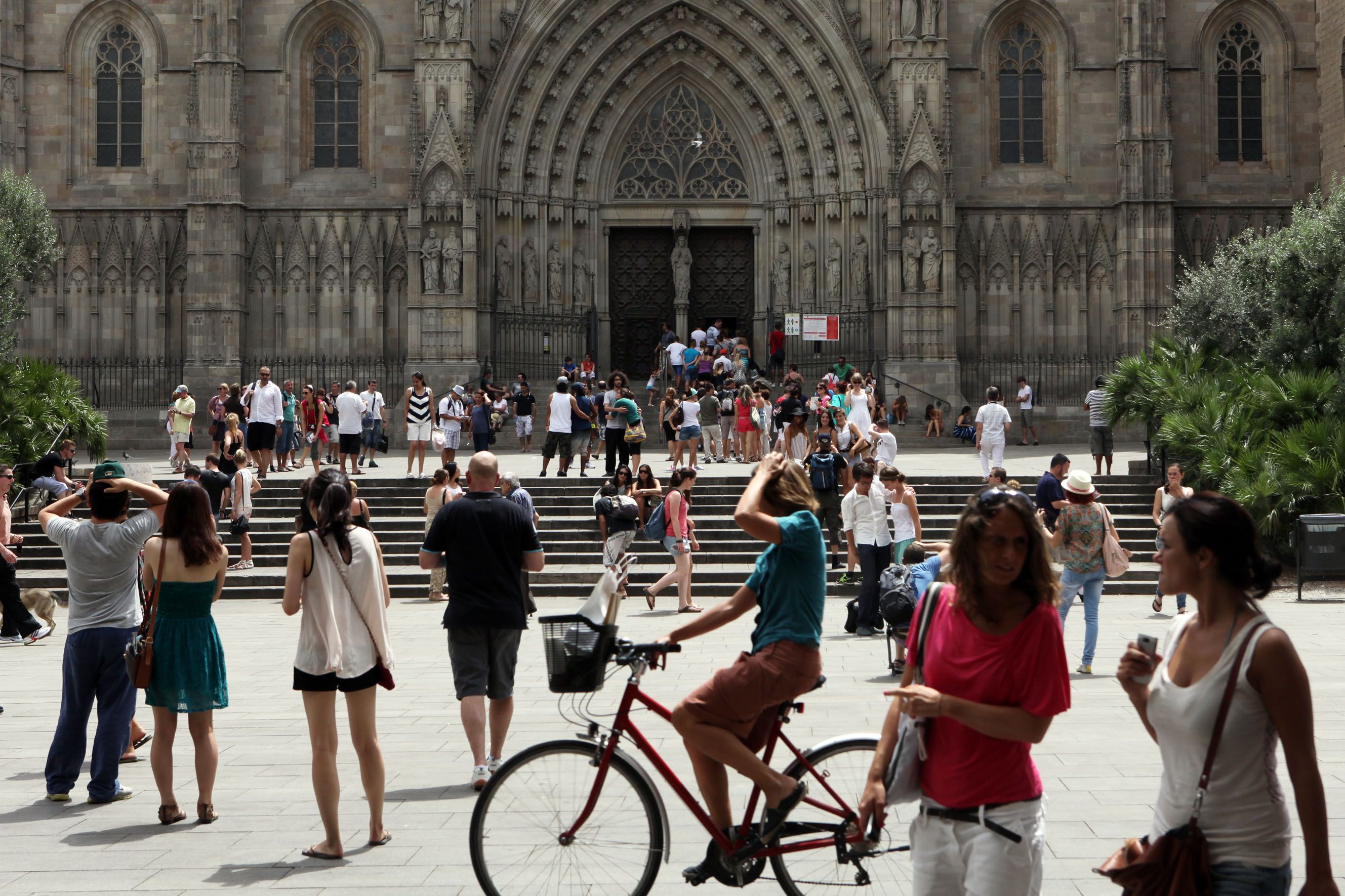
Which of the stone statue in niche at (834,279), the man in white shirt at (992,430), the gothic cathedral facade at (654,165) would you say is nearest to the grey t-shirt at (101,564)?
the man in white shirt at (992,430)

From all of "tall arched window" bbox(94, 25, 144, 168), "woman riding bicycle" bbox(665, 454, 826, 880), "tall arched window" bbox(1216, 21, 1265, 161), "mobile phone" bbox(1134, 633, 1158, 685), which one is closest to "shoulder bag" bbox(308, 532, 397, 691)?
"woman riding bicycle" bbox(665, 454, 826, 880)

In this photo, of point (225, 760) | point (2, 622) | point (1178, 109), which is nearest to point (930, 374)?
point (1178, 109)

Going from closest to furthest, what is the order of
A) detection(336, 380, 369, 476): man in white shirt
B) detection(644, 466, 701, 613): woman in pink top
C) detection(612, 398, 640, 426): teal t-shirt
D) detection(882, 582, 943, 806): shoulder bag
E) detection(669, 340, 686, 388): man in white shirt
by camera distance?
1. detection(882, 582, 943, 806): shoulder bag
2. detection(644, 466, 701, 613): woman in pink top
3. detection(612, 398, 640, 426): teal t-shirt
4. detection(336, 380, 369, 476): man in white shirt
5. detection(669, 340, 686, 388): man in white shirt

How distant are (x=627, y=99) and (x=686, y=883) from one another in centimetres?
2929

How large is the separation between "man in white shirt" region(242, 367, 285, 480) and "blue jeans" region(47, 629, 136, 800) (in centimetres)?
1495

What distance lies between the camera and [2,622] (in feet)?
45.8

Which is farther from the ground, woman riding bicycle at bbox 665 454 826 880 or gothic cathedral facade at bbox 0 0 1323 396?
gothic cathedral facade at bbox 0 0 1323 396

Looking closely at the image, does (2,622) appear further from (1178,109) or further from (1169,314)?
(1178,109)

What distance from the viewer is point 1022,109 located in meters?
33.2

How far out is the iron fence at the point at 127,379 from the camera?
32500mm

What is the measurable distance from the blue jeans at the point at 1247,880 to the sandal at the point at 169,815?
16.4ft

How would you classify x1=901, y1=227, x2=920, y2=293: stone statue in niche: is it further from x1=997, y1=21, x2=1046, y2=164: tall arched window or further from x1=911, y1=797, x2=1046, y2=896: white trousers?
x1=911, y1=797, x2=1046, y2=896: white trousers

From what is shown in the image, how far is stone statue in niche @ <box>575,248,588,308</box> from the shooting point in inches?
1314

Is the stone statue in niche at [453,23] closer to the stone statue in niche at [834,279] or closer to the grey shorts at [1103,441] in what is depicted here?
the stone statue in niche at [834,279]
